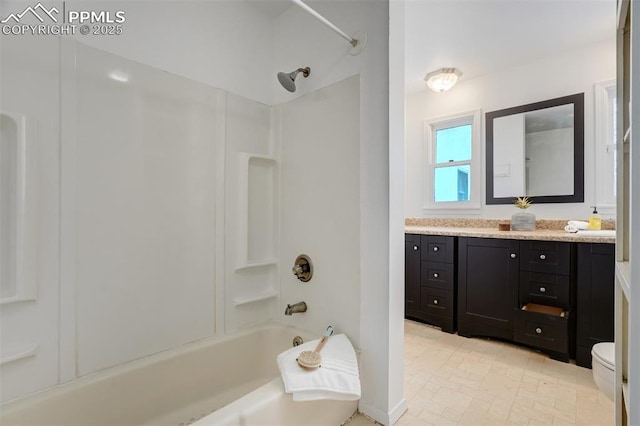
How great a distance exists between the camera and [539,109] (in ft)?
9.14

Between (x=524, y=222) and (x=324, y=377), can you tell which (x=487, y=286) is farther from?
(x=324, y=377)

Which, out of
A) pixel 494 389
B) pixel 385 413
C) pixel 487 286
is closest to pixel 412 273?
pixel 487 286

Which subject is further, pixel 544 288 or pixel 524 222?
pixel 524 222

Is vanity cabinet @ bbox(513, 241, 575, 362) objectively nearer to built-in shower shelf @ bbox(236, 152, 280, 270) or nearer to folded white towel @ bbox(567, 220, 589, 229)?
folded white towel @ bbox(567, 220, 589, 229)

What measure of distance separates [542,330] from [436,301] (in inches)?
32.1

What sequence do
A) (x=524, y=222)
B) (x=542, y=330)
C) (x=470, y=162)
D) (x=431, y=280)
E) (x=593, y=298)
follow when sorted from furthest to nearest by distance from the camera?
(x=470, y=162) < (x=431, y=280) < (x=524, y=222) < (x=542, y=330) < (x=593, y=298)

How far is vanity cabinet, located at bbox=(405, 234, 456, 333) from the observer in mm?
2703

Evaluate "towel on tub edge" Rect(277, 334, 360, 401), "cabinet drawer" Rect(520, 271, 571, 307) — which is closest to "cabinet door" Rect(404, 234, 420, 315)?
"cabinet drawer" Rect(520, 271, 571, 307)

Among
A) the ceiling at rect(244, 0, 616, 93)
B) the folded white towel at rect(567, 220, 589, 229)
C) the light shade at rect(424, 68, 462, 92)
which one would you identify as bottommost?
the folded white towel at rect(567, 220, 589, 229)

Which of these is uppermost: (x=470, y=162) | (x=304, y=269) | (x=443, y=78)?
(x=443, y=78)

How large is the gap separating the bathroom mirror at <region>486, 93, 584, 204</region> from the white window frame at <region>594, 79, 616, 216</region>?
0.33 feet

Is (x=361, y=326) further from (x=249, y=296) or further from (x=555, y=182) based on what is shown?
(x=555, y=182)

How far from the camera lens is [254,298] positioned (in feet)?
6.30

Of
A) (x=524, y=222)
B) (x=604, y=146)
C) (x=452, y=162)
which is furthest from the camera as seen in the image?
(x=452, y=162)
